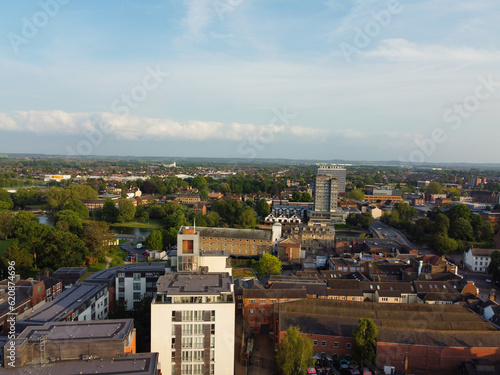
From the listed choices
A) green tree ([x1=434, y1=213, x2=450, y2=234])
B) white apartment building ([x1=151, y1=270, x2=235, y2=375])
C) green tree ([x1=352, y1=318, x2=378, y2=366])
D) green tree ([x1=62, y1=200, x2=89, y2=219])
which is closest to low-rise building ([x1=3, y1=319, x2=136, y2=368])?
white apartment building ([x1=151, y1=270, x2=235, y2=375])

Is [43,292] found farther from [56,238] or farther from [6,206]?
[6,206]

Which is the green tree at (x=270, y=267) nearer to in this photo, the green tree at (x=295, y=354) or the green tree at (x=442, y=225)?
the green tree at (x=295, y=354)

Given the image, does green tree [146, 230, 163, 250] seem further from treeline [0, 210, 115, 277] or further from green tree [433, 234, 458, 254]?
green tree [433, 234, 458, 254]

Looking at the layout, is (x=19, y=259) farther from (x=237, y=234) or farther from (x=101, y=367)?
(x=101, y=367)

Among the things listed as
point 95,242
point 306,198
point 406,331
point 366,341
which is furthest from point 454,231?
point 95,242

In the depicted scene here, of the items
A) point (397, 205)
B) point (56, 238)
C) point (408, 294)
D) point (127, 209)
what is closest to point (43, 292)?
point (56, 238)

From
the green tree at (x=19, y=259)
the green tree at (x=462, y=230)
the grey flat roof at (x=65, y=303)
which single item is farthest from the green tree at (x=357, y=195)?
the grey flat roof at (x=65, y=303)

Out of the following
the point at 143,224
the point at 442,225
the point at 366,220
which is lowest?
the point at 143,224
